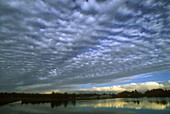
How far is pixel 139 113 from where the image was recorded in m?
34.0

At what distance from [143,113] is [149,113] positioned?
53.6 inches

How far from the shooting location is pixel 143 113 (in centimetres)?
3381

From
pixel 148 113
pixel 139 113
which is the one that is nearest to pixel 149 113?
pixel 148 113

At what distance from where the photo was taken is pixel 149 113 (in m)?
33.5

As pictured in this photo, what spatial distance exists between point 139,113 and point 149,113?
2.28 m

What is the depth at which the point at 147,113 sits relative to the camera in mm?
33562

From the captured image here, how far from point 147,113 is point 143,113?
908 millimetres

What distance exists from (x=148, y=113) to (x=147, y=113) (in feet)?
0.74

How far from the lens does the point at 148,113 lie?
3350 cm

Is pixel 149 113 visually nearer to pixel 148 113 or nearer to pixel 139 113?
pixel 148 113

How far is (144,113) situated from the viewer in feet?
111
